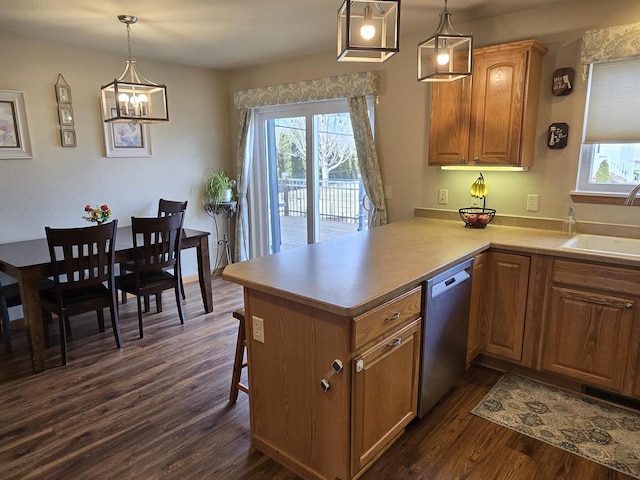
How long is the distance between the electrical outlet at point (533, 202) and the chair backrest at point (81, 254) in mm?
3125

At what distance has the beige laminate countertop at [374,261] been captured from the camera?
1715mm

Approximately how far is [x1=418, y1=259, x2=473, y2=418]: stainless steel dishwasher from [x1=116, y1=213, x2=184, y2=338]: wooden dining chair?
229 cm

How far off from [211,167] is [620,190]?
414 cm

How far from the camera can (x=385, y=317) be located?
1.80m

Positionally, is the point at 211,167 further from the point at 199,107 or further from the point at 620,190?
the point at 620,190

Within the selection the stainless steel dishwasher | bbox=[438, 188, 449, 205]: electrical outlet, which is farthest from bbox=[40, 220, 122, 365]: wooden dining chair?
bbox=[438, 188, 449, 205]: electrical outlet

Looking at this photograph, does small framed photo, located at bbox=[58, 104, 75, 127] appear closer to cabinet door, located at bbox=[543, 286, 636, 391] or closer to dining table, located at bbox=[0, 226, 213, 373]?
dining table, located at bbox=[0, 226, 213, 373]

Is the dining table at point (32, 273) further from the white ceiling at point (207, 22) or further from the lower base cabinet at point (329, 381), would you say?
the lower base cabinet at point (329, 381)

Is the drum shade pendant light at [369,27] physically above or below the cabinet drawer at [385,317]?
above

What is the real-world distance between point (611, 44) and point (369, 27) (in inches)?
74.0

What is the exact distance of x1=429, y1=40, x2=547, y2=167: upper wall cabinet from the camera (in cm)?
278

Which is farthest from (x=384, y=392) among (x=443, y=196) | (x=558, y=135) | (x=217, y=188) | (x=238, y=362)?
(x=217, y=188)

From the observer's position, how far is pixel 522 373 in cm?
281

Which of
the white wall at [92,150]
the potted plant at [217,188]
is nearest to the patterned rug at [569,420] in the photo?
the potted plant at [217,188]
